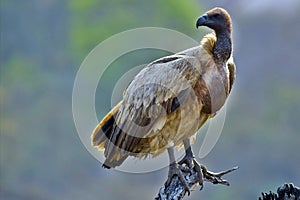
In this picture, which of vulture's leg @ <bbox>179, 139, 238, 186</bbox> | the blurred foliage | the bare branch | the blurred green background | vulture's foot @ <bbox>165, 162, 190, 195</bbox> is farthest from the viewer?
the blurred foliage

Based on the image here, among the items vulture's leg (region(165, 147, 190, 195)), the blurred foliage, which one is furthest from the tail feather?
the blurred foliage

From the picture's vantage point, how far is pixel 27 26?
3522 centimetres

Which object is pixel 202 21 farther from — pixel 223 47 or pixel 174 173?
pixel 174 173

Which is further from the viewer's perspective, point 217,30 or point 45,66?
point 45,66

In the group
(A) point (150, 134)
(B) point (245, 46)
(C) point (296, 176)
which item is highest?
(B) point (245, 46)

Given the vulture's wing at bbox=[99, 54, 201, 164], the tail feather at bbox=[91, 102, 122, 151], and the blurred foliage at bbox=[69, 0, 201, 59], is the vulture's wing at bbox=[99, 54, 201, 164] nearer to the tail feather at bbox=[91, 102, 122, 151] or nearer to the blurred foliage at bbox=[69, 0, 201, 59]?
the tail feather at bbox=[91, 102, 122, 151]

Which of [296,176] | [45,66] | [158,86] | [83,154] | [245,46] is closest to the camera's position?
[158,86]

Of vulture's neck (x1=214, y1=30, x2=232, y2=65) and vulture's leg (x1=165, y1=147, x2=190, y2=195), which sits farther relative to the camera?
vulture's neck (x1=214, y1=30, x2=232, y2=65)

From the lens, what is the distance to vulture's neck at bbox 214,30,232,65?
6.50 meters

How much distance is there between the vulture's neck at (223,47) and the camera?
6.50 m

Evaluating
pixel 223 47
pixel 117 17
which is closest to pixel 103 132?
pixel 223 47

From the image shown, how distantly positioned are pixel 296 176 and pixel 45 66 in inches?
535

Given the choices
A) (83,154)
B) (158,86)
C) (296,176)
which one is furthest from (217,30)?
(83,154)

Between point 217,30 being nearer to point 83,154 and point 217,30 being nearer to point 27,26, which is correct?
point 83,154
